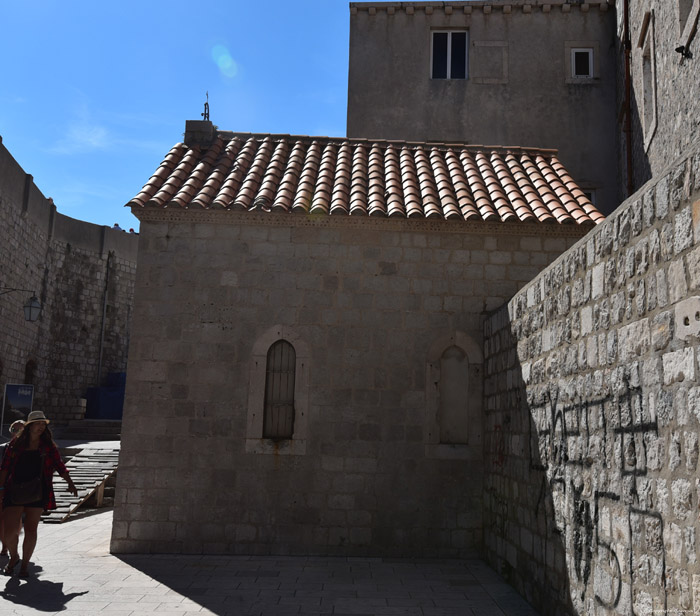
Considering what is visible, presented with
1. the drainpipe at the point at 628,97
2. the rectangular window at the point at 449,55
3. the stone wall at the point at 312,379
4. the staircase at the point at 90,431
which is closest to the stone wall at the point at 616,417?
the stone wall at the point at 312,379

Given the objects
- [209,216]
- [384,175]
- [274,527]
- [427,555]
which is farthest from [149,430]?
[384,175]

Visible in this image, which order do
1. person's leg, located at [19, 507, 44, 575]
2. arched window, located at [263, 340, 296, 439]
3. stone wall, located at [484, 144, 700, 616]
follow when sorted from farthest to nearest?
arched window, located at [263, 340, 296, 439] → person's leg, located at [19, 507, 44, 575] → stone wall, located at [484, 144, 700, 616]

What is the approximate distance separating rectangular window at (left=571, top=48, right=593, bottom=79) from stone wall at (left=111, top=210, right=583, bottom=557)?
10.3 metres

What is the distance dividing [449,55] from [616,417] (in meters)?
15.6

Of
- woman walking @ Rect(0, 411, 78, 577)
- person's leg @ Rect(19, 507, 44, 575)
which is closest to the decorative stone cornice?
woman walking @ Rect(0, 411, 78, 577)

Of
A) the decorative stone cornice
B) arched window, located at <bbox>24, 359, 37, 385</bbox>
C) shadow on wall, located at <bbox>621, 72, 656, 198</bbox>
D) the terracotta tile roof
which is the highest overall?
shadow on wall, located at <bbox>621, 72, 656, 198</bbox>

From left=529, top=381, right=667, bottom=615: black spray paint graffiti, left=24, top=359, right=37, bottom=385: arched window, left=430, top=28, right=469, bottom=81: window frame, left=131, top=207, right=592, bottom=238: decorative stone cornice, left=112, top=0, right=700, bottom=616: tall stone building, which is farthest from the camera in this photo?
left=24, top=359, right=37, bottom=385: arched window

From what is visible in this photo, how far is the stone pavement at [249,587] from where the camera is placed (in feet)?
21.1

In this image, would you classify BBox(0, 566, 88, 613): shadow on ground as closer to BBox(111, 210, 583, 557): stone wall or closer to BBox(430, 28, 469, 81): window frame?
BBox(111, 210, 583, 557): stone wall

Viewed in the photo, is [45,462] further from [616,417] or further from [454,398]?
[616,417]

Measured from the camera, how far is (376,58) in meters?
18.5

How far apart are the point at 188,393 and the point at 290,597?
3.29 metres

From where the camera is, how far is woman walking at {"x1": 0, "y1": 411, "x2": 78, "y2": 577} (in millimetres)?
7516

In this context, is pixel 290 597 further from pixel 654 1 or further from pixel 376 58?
pixel 376 58
